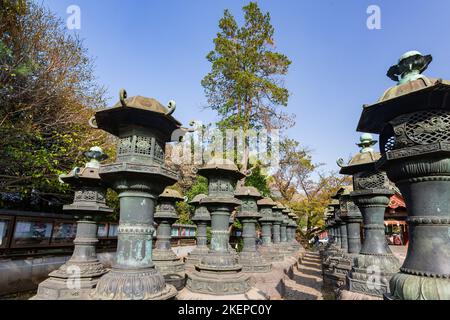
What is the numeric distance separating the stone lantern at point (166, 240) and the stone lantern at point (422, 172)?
752 centimetres

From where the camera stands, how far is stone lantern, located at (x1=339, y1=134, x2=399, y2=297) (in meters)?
5.46

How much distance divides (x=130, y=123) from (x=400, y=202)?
23.4 metres

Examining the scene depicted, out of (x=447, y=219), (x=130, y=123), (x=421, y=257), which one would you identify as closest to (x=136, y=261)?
(x=130, y=123)

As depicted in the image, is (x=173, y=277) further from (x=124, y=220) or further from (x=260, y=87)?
(x=260, y=87)

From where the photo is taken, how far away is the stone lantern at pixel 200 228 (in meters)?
12.1

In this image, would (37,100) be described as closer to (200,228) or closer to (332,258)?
(200,228)

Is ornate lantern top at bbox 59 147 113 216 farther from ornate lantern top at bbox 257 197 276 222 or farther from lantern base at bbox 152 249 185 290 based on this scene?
ornate lantern top at bbox 257 197 276 222

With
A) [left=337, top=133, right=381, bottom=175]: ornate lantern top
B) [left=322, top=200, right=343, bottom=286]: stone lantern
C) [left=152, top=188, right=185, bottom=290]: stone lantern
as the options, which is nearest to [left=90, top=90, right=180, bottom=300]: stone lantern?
[left=337, top=133, right=381, bottom=175]: ornate lantern top

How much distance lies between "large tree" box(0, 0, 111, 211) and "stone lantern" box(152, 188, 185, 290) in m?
4.15

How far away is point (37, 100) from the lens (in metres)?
9.65

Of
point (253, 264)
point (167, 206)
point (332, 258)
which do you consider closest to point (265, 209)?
point (332, 258)

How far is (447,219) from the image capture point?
2492 millimetres
